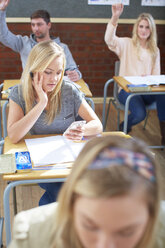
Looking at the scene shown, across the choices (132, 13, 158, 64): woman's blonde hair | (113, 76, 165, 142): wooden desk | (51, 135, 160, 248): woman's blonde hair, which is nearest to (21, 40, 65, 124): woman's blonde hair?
(113, 76, 165, 142): wooden desk

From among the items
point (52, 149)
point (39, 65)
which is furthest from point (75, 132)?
point (39, 65)

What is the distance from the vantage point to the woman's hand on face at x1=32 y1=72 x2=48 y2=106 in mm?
1845

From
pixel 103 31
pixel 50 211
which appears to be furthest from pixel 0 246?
pixel 103 31

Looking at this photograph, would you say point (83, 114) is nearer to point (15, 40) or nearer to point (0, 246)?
point (0, 246)

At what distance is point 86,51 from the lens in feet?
14.3

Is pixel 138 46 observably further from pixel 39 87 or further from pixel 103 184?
pixel 103 184

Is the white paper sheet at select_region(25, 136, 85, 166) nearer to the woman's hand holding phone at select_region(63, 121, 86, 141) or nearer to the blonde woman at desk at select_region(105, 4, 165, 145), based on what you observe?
the woman's hand holding phone at select_region(63, 121, 86, 141)

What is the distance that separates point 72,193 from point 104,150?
11cm

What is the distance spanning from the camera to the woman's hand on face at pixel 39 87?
6.05ft

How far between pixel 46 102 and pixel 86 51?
265 cm

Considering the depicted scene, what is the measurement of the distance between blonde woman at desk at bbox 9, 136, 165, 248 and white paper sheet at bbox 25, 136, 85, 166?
841mm

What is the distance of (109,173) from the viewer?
621mm

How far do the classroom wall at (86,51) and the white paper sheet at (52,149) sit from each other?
264 cm

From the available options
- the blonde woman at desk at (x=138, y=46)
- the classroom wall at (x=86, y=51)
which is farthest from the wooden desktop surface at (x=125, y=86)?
the classroom wall at (x=86, y=51)
